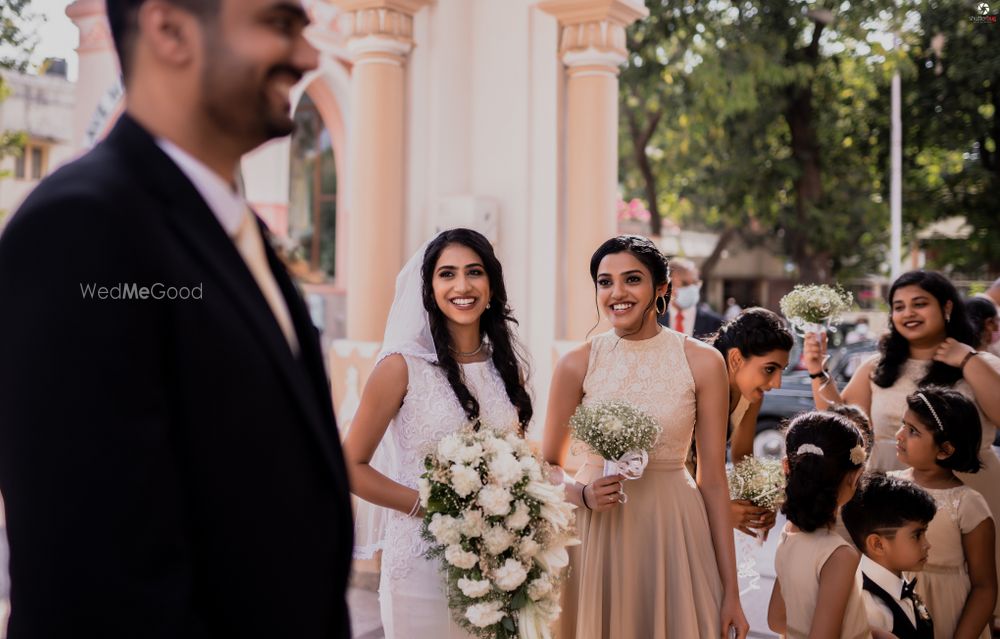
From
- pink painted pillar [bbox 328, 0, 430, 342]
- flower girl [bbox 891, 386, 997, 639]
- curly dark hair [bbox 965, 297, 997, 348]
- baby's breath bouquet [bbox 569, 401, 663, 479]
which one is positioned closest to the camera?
baby's breath bouquet [bbox 569, 401, 663, 479]

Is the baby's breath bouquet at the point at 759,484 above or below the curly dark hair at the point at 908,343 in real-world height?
below

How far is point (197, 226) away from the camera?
1.08 m

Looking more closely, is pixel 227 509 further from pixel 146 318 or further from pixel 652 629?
pixel 652 629

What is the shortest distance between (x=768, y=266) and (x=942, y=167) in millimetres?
19142

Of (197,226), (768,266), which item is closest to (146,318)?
(197,226)

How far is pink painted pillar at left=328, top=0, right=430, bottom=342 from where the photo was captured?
6.25 m

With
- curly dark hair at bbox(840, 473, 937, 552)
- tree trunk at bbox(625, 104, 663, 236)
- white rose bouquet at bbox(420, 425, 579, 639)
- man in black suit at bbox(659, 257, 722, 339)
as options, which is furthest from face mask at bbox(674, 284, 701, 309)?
tree trunk at bbox(625, 104, 663, 236)

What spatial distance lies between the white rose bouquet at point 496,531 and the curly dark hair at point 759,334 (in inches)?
66.1

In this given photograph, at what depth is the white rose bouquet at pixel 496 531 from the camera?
2430 mm

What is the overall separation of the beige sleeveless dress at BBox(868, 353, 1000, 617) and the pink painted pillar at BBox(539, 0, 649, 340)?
226 centimetres

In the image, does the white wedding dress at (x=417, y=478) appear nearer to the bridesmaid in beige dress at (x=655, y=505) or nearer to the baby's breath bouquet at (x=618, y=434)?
the baby's breath bouquet at (x=618, y=434)

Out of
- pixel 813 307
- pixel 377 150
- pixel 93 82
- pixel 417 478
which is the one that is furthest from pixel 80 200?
pixel 93 82

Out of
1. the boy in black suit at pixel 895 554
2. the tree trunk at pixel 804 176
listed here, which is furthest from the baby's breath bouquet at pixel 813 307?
the tree trunk at pixel 804 176

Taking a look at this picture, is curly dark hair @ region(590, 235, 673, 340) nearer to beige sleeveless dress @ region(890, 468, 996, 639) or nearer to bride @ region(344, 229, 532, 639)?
bride @ region(344, 229, 532, 639)
